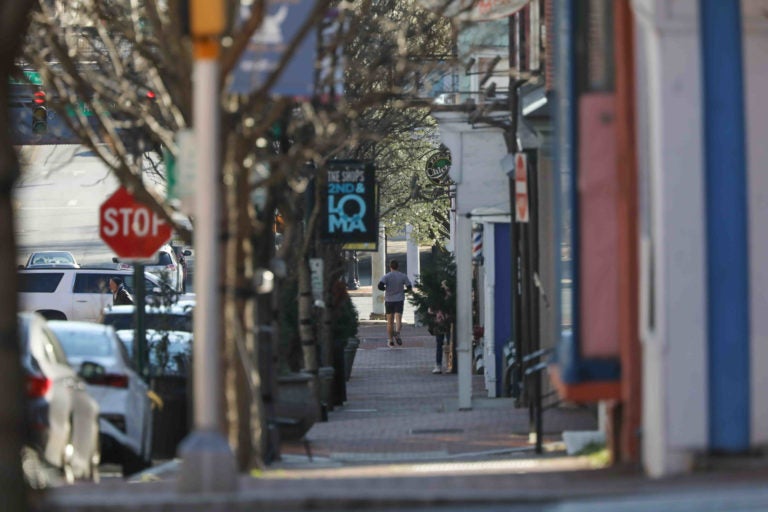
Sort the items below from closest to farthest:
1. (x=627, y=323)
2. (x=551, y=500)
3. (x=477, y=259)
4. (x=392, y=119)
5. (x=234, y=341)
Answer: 1. (x=551, y=500)
2. (x=627, y=323)
3. (x=234, y=341)
4. (x=392, y=119)
5. (x=477, y=259)

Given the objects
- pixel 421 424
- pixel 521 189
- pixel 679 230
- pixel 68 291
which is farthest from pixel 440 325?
pixel 679 230

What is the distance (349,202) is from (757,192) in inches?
520

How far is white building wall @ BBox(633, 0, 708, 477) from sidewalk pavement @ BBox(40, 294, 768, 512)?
0.37 metres

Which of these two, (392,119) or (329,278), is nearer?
(329,278)

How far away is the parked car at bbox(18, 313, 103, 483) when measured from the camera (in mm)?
11062

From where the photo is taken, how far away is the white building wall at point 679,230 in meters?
8.84

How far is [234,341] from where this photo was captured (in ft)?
34.5

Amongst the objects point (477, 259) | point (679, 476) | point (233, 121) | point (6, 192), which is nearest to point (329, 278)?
point (477, 259)

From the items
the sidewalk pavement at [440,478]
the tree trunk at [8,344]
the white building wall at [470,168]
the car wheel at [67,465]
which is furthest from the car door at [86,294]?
the tree trunk at [8,344]

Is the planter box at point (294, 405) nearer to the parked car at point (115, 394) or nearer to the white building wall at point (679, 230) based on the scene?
the parked car at point (115, 394)

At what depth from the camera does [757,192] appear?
9.30 meters

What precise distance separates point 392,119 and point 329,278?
4.13 m

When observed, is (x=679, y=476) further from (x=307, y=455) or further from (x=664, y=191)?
(x=307, y=455)

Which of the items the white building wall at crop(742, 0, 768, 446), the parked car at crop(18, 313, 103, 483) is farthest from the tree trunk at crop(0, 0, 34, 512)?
the white building wall at crop(742, 0, 768, 446)
